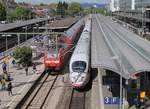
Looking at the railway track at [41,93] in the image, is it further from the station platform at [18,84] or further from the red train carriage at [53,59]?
the red train carriage at [53,59]

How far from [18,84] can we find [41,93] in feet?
9.55

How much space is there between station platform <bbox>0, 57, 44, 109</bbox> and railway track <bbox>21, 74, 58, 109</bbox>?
642 millimetres

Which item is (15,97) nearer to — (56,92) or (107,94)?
(56,92)

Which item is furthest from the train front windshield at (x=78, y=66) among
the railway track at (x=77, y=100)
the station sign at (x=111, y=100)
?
the station sign at (x=111, y=100)

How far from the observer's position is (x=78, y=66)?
32906mm

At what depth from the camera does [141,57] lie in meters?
30.6

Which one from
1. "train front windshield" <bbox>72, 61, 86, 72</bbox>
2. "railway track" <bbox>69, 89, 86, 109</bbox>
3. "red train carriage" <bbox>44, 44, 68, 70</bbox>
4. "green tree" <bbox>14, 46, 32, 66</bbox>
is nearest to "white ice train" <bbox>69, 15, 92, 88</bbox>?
"train front windshield" <bbox>72, 61, 86, 72</bbox>

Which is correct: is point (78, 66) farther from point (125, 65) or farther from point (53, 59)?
point (53, 59)

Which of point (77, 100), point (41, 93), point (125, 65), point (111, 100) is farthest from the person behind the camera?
point (41, 93)

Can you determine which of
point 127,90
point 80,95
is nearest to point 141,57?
point 127,90

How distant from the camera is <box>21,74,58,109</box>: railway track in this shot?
28908 millimetres

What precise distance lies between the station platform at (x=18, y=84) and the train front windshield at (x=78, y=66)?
13.3ft

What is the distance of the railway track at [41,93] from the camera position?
2891 centimetres

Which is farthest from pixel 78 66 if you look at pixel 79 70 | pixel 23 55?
pixel 23 55
